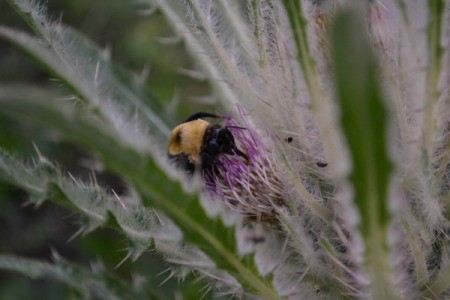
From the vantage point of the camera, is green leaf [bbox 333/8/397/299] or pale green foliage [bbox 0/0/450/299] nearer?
green leaf [bbox 333/8/397/299]

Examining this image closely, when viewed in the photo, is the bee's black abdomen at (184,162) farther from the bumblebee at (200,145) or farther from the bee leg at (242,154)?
the bee leg at (242,154)

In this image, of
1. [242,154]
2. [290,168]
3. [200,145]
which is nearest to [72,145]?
[200,145]

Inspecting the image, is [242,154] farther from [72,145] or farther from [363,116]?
[72,145]

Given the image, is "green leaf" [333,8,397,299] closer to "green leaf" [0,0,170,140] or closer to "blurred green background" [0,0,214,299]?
"green leaf" [0,0,170,140]

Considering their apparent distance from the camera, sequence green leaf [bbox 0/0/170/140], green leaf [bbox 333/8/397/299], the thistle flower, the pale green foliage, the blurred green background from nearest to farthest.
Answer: green leaf [bbox 333/8/397/299] < the pale green foliage < green leaf [bbox 0/0/170/140] < the thistle flower < the blurred green background

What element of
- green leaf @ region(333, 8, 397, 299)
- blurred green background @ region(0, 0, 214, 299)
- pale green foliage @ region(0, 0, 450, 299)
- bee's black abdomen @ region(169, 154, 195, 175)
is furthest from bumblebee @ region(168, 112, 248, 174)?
blurred green background @ region(0, 0, 214, 299)

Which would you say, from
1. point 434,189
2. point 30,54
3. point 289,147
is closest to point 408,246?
point 434,189

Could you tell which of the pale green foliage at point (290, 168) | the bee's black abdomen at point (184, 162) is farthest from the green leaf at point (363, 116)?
the bee's black abdomen at point (184, 162)
